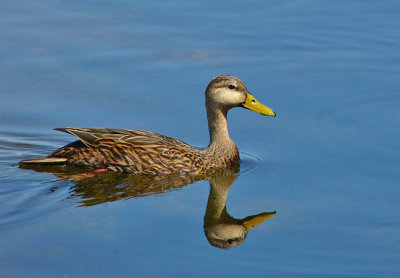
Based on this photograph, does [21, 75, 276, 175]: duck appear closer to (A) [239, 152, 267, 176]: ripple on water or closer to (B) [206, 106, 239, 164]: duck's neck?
(B) [206, 106, 239, 164]: duck's neck

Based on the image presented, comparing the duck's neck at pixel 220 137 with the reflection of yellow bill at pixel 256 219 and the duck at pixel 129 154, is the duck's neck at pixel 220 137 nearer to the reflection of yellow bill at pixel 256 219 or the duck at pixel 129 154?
the duck at pixel 129 154

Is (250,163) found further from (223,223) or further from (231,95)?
(223,223)

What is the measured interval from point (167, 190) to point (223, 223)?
3.76 ft

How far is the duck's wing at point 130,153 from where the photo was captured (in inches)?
464

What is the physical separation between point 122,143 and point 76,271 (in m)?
3.58

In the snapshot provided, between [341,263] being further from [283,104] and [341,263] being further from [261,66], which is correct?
[261,66]

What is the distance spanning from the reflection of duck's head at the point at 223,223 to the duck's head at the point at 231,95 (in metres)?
1.56

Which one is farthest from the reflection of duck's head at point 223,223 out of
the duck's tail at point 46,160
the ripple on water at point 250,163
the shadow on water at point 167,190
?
the duck's tail at point 46,160

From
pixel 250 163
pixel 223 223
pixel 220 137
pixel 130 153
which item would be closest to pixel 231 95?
pixel 220 137

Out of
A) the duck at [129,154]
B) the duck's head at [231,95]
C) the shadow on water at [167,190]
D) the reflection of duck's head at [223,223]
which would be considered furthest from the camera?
A: the duck's head at [231,95]

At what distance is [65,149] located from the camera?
11.9 meters

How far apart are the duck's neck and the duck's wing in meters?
0.49

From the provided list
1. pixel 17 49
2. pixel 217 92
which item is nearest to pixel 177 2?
pixel 17 49

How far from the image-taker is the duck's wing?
11.8 m
